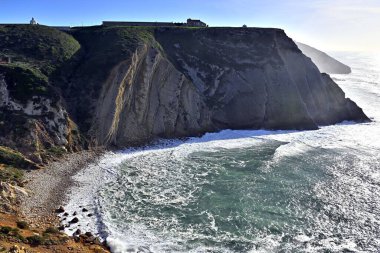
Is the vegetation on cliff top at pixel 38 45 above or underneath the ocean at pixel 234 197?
above

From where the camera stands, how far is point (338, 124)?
267 ft

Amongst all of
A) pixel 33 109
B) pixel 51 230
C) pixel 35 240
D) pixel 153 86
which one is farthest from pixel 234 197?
pixel 153 86

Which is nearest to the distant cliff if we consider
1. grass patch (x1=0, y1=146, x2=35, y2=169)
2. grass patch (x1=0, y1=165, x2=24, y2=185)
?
grass patch (x1=0, y1=146, x2=35, y2=169)

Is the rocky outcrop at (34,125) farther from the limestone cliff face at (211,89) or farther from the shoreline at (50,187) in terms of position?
the limestone cliff face at (211,89)

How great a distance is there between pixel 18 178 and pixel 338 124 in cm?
6563

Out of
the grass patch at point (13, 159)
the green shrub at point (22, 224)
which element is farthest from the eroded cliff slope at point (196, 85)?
the green shrub at point (22, 224)

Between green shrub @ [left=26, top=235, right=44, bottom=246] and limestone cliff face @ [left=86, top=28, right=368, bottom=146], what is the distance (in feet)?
90.3

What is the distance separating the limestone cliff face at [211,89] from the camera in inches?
2435

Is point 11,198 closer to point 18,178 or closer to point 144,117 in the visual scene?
point 18,178

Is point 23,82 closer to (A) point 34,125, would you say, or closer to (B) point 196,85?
(A) point 34,125

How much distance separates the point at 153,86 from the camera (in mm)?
67688

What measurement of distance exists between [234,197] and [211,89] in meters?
38.9

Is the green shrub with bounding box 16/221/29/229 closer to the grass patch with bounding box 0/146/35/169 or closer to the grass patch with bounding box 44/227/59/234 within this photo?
the grass patch with bounding box 44/227/59/234

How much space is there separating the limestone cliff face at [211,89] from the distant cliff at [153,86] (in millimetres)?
197
